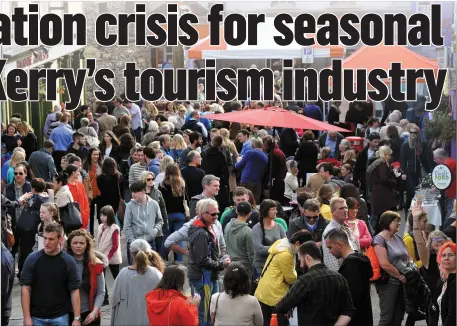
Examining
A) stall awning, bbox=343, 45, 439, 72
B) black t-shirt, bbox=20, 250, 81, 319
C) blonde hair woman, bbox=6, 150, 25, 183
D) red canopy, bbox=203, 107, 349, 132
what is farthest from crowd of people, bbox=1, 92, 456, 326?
stall awning, bbox=343, 45, 439, 72

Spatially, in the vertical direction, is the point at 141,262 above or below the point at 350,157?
above

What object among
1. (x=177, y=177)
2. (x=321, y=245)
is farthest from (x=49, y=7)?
(x=177, y=177)

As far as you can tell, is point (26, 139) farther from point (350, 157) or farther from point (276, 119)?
point (276, 119)

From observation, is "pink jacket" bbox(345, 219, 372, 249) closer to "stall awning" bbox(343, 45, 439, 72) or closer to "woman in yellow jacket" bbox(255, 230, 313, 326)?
"woman in yellow jacket" bbox(255, 230, 313, 326)

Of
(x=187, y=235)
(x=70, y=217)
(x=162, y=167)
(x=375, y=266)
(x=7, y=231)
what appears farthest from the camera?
(x=162, y=167)

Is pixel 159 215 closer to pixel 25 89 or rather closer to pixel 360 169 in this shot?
pixel 25 89

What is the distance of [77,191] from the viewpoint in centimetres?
1546

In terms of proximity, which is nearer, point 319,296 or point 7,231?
point 319,296

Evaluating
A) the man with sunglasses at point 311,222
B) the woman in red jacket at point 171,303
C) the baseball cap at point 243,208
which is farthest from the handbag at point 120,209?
the woman in red jacket at point 171,303

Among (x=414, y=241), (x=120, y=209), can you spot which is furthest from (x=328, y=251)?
(x=120, y=209)

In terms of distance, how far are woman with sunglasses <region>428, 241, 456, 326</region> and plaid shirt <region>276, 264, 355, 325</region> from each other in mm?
855

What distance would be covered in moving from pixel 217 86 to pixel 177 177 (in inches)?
200

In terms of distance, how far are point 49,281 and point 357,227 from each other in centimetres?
376

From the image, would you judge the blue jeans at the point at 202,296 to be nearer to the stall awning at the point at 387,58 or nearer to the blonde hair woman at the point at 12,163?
the stall awning at the point at 387,58
